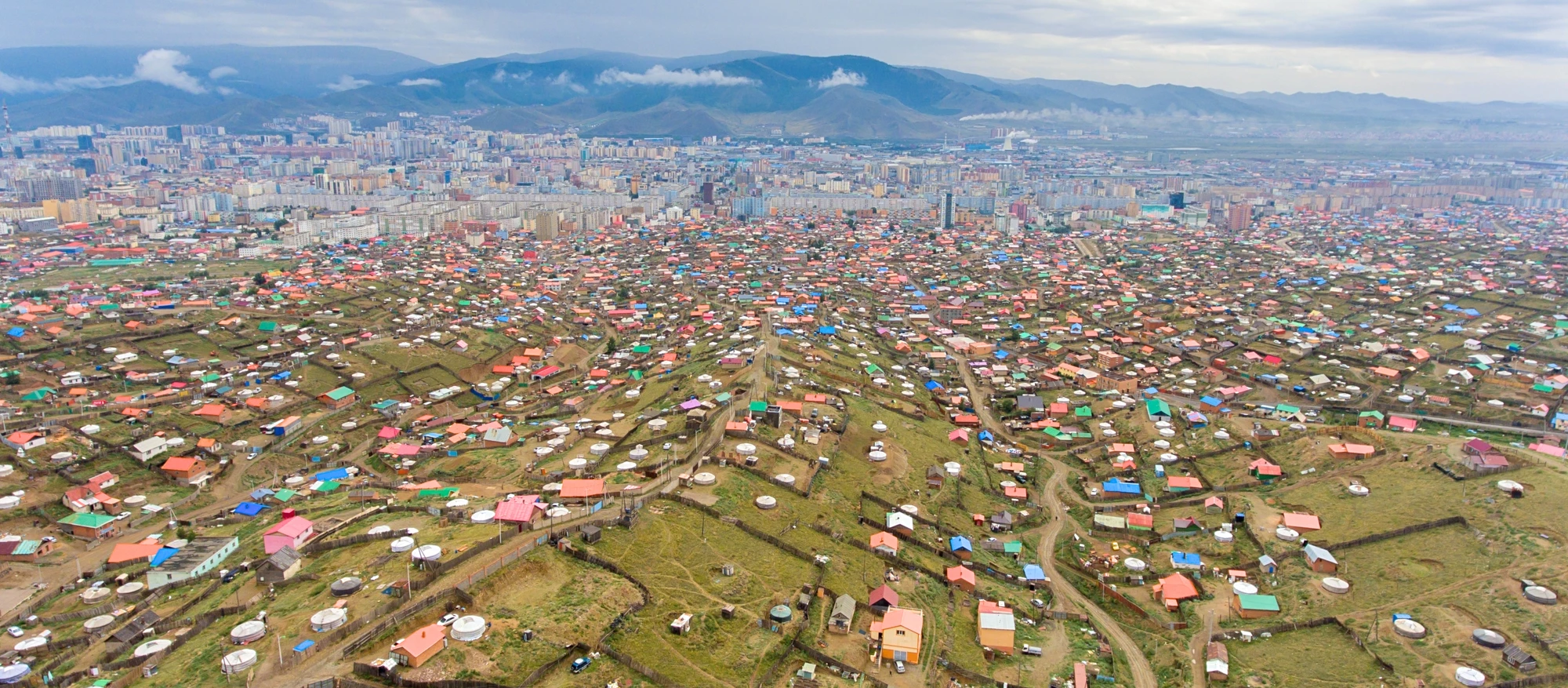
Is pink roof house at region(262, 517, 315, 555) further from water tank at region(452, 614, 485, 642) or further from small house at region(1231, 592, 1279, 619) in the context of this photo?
small house at region(1231, 592, 1279, 619)

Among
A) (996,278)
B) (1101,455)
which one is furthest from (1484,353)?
(996,278)

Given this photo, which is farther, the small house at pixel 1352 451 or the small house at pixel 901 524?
the small house at pixel 1352 451

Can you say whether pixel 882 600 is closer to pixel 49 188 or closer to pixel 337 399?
pixel 337 399

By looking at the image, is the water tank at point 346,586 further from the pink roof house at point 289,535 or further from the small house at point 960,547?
the small house at point 960,547

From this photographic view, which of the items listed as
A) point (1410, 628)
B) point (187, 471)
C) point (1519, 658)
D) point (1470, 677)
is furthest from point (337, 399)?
point (1519, 658)

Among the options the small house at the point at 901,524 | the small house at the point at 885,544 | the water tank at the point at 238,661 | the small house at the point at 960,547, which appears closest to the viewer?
the water tank at the point at 238,661

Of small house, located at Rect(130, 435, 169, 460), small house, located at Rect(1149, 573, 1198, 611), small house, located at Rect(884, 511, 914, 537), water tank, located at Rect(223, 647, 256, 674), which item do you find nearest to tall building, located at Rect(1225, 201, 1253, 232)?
small house, located at Rect(1149, 573, 1198, 611)

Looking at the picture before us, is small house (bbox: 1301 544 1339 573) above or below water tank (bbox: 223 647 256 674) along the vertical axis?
below

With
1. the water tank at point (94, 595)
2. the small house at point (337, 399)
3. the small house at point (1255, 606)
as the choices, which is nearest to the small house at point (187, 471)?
the small house at point (337, 399)

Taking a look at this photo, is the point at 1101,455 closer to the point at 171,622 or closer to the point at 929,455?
the point at 929,455
